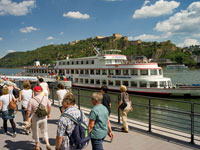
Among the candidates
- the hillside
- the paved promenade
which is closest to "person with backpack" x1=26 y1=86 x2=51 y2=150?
the paved promenade

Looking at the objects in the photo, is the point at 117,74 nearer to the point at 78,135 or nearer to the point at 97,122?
the point at 97,122

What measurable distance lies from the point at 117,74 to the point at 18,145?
2014 centimetres

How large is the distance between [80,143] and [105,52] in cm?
2514

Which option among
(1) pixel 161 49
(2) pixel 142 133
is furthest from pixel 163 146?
(1) pixel 161 49

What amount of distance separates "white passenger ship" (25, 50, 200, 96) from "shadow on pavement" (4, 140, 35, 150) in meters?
18.0

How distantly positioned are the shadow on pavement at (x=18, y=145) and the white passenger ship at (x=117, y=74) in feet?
59.1

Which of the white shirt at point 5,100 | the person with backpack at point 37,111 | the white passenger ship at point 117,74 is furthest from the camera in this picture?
the white passenger ship at point 117,74

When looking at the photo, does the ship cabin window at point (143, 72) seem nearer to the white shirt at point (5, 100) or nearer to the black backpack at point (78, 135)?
the white shirt at point (5, 100)

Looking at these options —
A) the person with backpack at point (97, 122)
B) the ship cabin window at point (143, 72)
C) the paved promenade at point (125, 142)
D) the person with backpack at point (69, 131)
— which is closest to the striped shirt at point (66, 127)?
the person with backpack at point (69, 131)

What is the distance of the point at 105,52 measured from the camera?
27.7m

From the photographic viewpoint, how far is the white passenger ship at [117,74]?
21625mm

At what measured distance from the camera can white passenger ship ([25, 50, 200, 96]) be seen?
70.9 feet

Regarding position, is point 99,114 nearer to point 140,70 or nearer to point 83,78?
point 140,70

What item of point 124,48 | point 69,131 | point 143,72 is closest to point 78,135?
point 69,131
